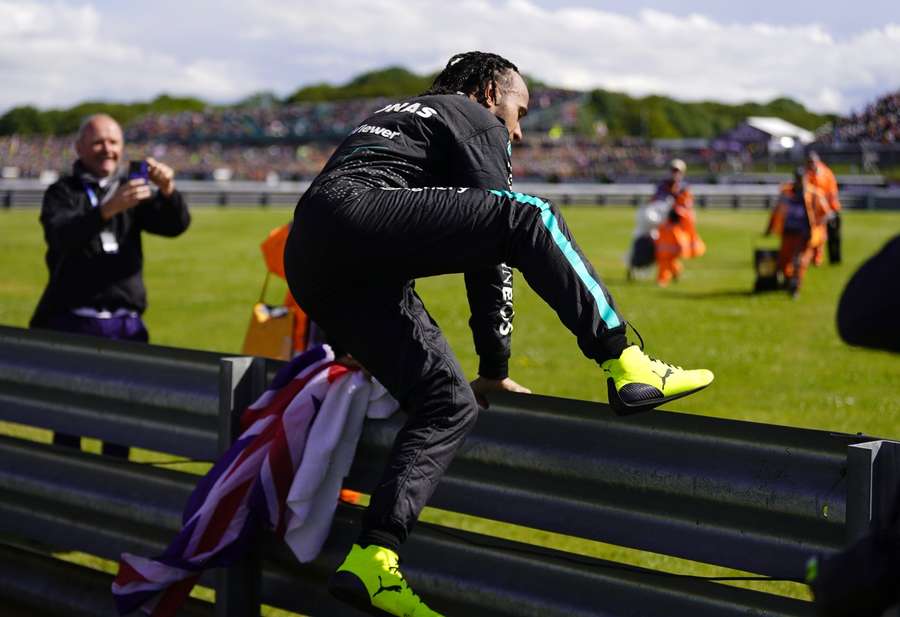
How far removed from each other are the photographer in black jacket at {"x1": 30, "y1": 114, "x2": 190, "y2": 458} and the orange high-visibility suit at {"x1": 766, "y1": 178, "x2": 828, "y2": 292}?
14898 millimetres

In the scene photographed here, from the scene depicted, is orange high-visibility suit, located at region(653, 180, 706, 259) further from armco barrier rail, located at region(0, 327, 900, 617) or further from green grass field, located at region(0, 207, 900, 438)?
armco barrier rail, located at region(0, 327, 900, 617)

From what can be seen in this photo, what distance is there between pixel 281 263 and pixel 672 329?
977 cm

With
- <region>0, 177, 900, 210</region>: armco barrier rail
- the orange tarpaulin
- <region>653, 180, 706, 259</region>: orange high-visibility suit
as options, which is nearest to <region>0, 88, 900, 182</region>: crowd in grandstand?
<region>0, 177, 900, 210</region>: armco barrier rail

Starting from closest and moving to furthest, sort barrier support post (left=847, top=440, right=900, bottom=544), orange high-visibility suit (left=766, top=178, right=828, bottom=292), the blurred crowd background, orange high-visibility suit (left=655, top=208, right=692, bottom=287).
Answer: barrier support post (left=847, top=440, right=900, bottom=544)
orange high-visibility suit (left=766, top=178, right=828, bottom=292)
orange high-visibility suit (left=655, top=208, right=692, bottom=287)
the blurred crowd background

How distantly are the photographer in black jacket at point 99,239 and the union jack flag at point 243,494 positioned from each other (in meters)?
2.61

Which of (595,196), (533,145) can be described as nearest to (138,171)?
(595,196)

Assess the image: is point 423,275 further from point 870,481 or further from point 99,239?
point 99,239

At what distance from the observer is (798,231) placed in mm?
20406

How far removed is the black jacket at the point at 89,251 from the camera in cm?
668

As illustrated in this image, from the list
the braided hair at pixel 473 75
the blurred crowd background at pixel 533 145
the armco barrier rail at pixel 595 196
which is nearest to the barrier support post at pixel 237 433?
the braided hair at pixel 473 75

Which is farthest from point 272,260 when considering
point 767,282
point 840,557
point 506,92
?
point 767,282

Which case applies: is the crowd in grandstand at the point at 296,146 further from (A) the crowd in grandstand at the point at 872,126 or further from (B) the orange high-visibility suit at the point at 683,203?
(B) the orange high-visibility suit at the point at 683,203

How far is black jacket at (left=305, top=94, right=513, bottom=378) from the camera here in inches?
148

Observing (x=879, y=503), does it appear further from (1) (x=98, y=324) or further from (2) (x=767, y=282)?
(2) (x=767, y=282)
